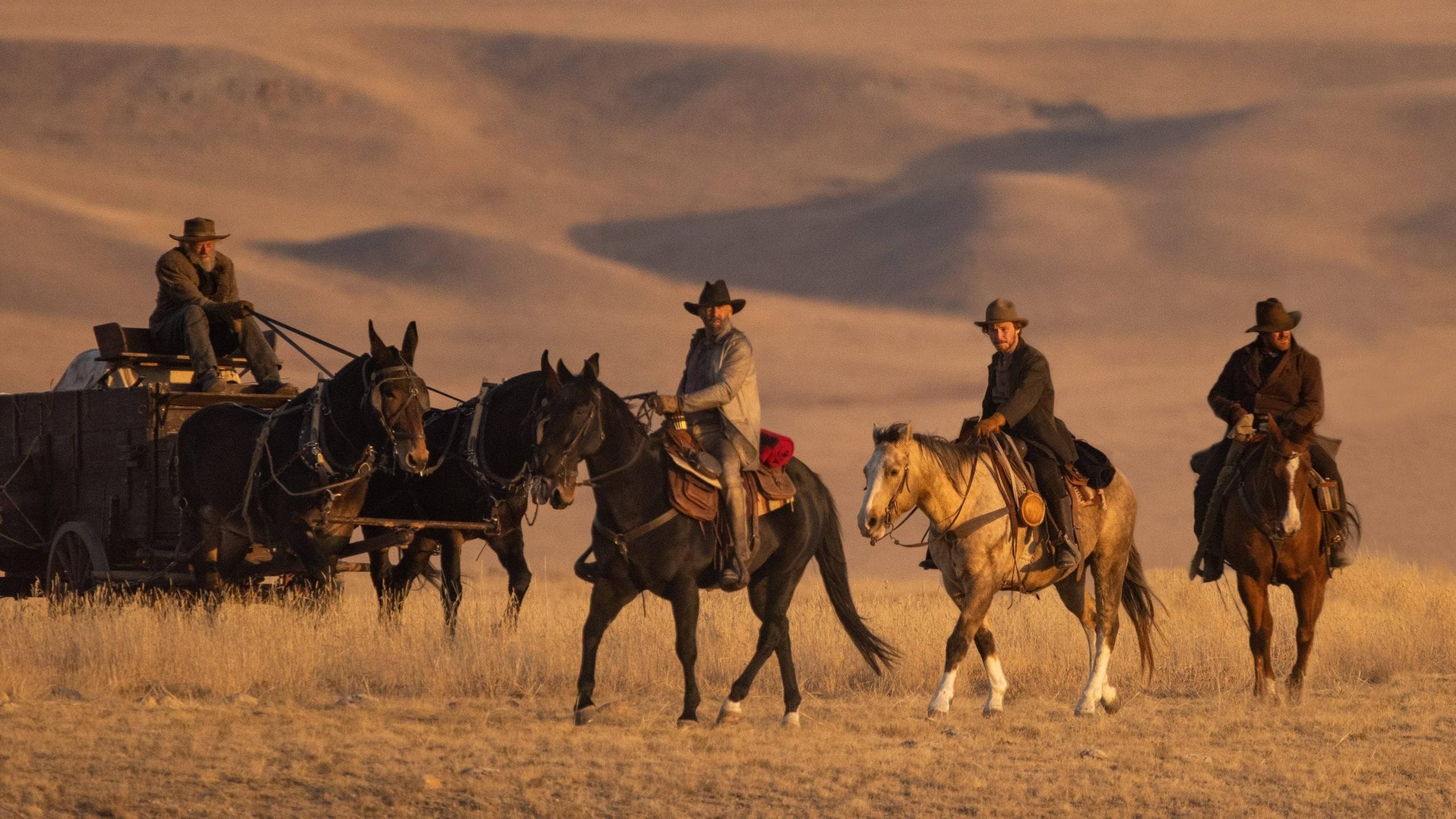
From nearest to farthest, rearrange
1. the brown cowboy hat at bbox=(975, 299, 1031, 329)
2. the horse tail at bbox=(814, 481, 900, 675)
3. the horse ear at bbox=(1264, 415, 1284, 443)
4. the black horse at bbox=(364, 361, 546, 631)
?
the horse tail at bbox=(814, 481, 900, 675) → the brown cowboy hat at bbox=(975, 299, 1031, 329) → the horse ear at bbox=(1264, 415, 1284, 443) → the black horse at bbox=(364, 361, 546, 631)

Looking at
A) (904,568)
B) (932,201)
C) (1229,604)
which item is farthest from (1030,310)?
(1229,604)

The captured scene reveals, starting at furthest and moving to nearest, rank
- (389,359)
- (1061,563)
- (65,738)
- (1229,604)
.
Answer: (1229,604) → (389,359) → (1061,563) → (65,738)

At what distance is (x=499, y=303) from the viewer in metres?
77.9

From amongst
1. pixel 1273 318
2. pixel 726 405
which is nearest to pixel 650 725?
pixel 726 405

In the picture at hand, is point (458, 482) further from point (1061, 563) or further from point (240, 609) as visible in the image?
point (1061, 563)

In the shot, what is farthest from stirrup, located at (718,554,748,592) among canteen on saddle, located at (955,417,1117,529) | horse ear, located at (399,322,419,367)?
horse ear, located at (399,322,419,367)

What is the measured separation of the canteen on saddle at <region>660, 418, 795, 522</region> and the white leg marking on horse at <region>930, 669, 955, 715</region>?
1515 mm

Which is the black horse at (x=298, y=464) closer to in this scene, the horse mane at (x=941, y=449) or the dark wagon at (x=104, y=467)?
the dark wagon at (x=104, y=467)

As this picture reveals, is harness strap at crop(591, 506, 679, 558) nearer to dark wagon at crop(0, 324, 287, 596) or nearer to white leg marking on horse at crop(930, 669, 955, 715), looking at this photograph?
white leg marking on horse at crop(930, 669, 955, 715)

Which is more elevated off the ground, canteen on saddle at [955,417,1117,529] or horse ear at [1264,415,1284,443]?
horse ear at [1264,415,1284,443]

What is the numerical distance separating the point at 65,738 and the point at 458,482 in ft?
19.2

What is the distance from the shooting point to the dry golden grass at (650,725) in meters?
9.45

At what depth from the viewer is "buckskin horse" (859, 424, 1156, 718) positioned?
12.0 m

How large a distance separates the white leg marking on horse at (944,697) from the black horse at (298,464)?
397 centimetres
